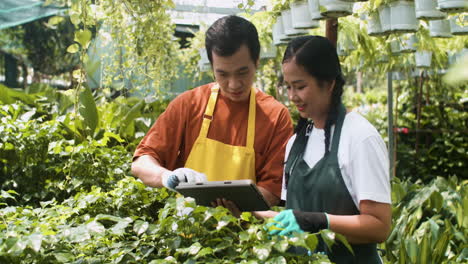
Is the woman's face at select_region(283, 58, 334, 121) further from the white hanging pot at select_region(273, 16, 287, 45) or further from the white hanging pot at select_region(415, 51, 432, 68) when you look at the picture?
the white hanging pot at select_region(415, 51, 432, 68)

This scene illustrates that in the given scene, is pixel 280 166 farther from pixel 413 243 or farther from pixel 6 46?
pixel 6 46

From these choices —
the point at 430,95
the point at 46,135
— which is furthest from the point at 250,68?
the point at 430,95

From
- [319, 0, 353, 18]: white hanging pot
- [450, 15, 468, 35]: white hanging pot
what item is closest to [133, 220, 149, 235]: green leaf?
[319, 0, 353, 18]: white hanging pot

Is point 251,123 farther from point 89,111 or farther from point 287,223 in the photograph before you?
point 89,111

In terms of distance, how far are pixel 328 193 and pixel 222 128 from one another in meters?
0.59

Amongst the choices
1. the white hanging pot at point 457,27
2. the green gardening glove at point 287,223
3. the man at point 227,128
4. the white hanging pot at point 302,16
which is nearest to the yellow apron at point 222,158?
the man at point 227,128

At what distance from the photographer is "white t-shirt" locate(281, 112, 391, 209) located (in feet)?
5.11

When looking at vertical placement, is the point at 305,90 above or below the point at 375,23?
below

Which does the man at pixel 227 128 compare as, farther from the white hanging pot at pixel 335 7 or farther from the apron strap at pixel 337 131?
the white hanging pot at pixel 335 7

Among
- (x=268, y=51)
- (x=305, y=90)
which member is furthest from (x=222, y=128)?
(x=268, y=51)

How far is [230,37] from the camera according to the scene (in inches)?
78.0

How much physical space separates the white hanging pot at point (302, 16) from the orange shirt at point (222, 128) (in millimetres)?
1293

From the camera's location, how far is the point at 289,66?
171cm

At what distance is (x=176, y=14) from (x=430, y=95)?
5.26 metres
